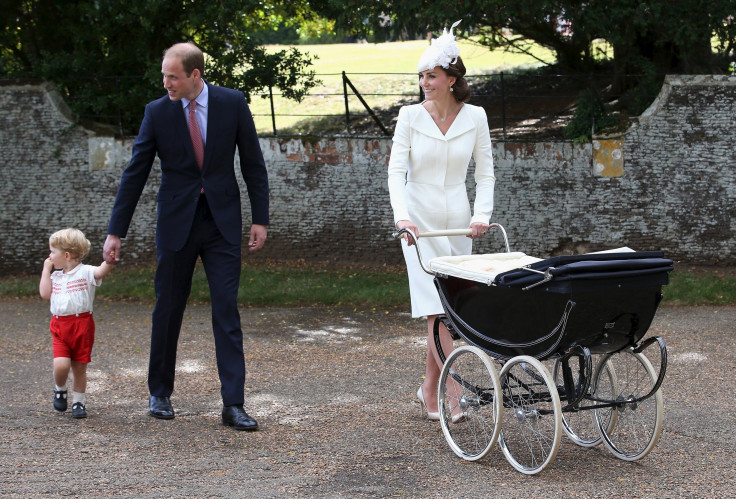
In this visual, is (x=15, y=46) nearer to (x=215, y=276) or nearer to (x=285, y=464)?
(x=215, y=276)

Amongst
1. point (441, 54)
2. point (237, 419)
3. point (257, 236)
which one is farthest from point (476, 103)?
point (237, 419)

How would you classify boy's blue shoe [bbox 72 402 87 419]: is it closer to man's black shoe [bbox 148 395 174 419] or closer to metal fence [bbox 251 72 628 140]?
man's black shoe [bbox 148 395 174 419]

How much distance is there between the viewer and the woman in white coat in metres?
5.87

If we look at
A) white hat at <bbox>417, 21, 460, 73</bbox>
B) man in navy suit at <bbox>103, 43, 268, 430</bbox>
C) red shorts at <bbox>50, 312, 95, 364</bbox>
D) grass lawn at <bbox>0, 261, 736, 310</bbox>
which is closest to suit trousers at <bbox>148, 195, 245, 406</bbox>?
man in navy suit at <bbox>103, 43, 268, 430</bbox>

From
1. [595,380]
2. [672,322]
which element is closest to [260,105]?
[672,322]

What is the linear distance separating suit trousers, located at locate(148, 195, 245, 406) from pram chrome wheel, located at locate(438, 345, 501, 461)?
1.27m

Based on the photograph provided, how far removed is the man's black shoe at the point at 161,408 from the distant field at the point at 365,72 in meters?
7.48

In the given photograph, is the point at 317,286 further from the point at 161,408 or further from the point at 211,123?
the point at 211,123

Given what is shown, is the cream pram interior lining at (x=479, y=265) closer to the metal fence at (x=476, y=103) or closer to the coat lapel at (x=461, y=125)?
the coat lapel at (x=461, y=125)

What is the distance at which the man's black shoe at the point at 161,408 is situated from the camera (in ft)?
20.2

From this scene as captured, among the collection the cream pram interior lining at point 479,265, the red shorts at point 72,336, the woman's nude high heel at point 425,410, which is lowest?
the woman's nude high heel at point 425,410

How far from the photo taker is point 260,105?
767 inches

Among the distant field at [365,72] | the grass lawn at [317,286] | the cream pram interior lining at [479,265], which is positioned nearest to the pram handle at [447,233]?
the cream pram interior lining at [479,265]

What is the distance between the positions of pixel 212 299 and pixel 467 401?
1728mm
